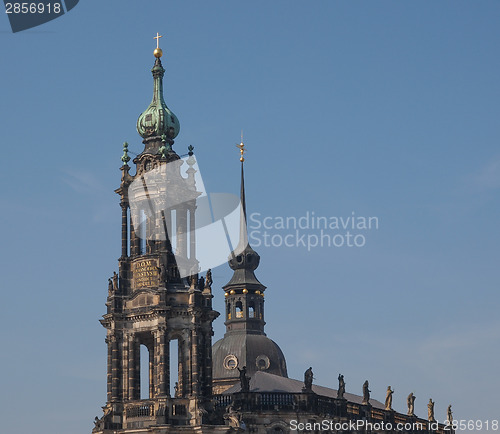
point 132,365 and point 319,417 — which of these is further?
point 319,417

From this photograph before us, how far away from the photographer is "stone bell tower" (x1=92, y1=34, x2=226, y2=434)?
107 meters

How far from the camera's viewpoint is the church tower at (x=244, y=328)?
13562 centimetres

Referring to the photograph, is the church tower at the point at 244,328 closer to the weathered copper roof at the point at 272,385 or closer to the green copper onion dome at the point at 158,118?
the weathered copper roof at the point at 272,385

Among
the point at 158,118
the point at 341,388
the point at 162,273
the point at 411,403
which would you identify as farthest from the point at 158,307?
the point at 411,403

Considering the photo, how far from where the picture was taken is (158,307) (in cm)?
10819

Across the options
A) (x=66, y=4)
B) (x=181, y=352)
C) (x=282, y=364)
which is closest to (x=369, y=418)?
(x=282, y=364)

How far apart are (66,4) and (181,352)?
33278 millimetres

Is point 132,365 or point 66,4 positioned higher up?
point 66,4

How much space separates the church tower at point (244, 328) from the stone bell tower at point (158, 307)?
22.4 meters

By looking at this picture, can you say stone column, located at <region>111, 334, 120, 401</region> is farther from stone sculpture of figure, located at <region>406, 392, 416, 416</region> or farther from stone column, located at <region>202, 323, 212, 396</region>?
stone sculpture of figure, located at <region>406, 392, 416, 416</region>

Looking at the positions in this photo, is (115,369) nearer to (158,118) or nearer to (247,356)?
(158,118)

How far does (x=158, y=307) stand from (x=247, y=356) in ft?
96.0

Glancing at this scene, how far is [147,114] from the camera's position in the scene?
11544 centimetres

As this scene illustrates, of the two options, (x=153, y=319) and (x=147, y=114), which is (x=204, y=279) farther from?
(x=147, y=114)
